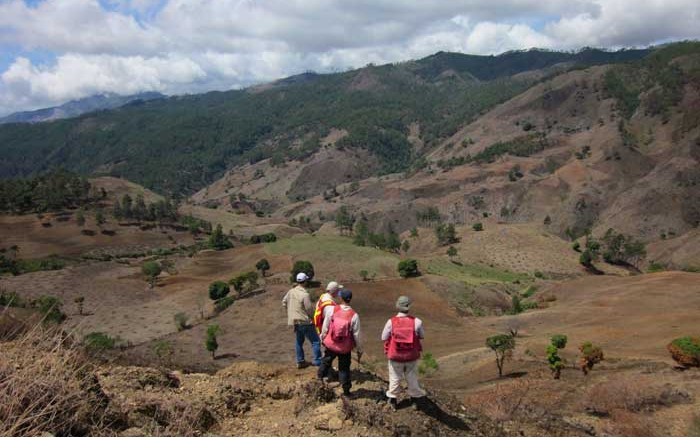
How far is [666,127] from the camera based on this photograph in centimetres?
13975

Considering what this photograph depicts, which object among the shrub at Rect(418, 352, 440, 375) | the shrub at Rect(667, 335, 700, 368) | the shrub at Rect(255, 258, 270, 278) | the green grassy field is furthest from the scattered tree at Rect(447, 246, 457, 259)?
the shrub at Rect(667, 335, 700, 368)

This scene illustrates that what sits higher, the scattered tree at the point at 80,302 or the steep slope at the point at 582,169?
the steep slope at the point at 582,169

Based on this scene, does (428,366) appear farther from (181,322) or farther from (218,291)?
(218,291)

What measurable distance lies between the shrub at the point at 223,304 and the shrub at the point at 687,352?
37.7 meters

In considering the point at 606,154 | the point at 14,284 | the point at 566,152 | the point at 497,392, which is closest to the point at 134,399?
the point at 497,392

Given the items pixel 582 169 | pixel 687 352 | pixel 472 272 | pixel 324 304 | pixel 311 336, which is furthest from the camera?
pixel 582 169

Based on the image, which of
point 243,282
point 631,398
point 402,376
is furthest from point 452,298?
point 402,376

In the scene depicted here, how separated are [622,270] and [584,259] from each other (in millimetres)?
7349

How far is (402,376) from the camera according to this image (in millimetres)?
9625

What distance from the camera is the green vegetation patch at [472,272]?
6475cm

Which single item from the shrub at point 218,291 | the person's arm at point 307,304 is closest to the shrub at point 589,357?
the person's arm at point 307,304

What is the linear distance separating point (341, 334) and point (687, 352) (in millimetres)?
16954

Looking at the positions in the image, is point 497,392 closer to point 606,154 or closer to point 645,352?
point 645,352

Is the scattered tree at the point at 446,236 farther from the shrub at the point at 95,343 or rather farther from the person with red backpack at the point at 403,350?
the person with red backpack at the point at 403,350
